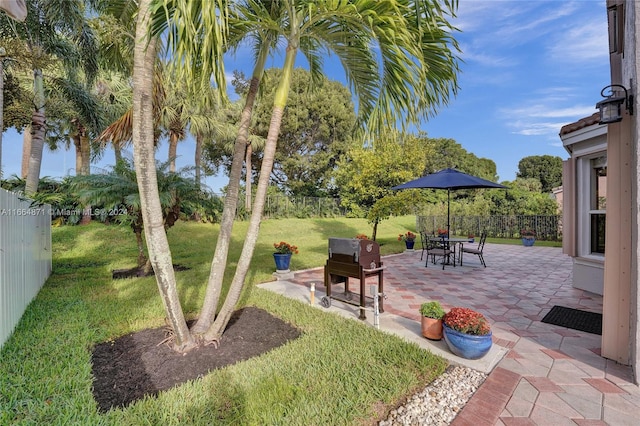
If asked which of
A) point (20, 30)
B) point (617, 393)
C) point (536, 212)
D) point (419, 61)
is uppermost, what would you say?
point (20, 30)

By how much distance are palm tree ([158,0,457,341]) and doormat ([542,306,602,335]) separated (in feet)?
11.6

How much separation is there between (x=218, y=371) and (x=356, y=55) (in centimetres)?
420

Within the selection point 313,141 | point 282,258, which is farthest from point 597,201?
point 313,141

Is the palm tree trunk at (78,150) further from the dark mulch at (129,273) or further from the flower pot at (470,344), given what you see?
the flower pot at (470,344)

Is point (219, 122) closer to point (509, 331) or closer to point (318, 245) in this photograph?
point (318, 245)

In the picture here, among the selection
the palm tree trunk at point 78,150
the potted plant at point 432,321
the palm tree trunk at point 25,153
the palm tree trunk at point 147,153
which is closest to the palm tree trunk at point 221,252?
the palm tree trunk at point 147,153

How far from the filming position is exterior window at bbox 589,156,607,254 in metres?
5.44

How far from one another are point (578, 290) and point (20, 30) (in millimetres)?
14376

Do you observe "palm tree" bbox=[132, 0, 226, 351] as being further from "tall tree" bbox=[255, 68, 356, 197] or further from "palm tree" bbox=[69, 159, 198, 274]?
"tall tree" bbox=[255, 68, 356, 197]

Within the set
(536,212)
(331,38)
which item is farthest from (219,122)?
(536,212)

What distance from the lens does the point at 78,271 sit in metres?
7.27

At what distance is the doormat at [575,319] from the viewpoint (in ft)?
12.8

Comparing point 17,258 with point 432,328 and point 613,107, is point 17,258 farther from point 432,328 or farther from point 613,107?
point 613,107

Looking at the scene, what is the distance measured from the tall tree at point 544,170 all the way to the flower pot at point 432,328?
144ft
